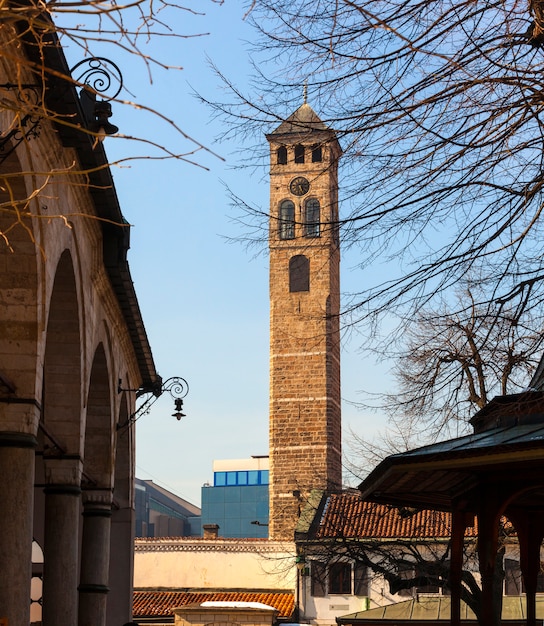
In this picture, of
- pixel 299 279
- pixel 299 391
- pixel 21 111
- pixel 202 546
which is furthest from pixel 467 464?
pixel 299 279

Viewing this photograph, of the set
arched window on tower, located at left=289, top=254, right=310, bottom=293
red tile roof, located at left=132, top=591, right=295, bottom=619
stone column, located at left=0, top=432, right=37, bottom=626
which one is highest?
arched window on tower, located at left=289, top=254, right=310, bottom=293

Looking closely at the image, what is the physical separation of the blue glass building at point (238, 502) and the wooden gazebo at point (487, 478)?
61634 mm

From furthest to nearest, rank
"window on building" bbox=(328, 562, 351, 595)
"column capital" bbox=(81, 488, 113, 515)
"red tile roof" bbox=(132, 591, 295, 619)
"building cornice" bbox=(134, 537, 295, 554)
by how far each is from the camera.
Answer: "building cornice" bbox=(134, 537, 295, 554)
"red tile roof" bbox=(132, 591, 295, 619)
"window on building" bbox=(328, 562, 351, 595)
"column capital" bbox=(81, 488, 113, 515)

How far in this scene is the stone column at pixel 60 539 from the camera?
12.1m

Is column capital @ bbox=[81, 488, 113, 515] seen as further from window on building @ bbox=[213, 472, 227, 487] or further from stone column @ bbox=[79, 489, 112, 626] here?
window on building @ bbox=[213, 472, 227, 487]

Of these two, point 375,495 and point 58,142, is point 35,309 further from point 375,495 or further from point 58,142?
point 375,495

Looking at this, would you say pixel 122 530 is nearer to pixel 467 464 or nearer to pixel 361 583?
pixel 467 464

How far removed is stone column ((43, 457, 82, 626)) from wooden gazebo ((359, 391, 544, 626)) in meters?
4.13

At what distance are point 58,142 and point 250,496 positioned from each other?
63.1m

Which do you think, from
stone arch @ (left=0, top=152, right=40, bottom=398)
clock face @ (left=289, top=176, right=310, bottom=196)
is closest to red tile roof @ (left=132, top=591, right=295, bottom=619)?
clock face @ (left=289, top=176, right=310, bottom=196)

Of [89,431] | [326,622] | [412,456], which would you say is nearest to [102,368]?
[89,431]

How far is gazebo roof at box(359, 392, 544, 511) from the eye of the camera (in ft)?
23.7

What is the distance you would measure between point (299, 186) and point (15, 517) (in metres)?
42.7

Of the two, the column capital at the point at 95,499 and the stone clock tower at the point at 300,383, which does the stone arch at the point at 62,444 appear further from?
the stone clock tower at the point at 300,383
